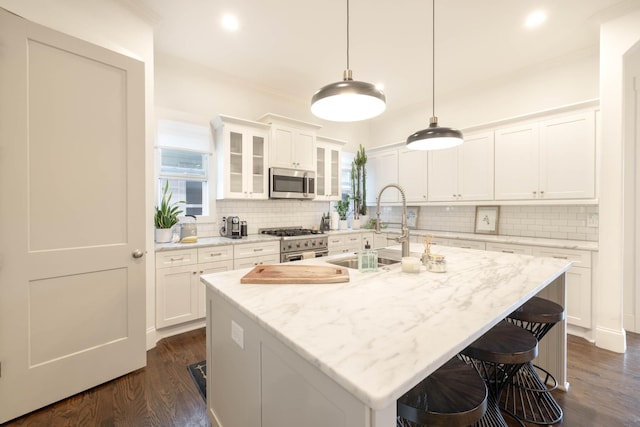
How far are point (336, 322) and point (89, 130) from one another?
2172mm

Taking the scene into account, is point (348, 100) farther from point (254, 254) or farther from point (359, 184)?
point (359, 184)

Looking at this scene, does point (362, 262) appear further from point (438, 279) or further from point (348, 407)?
point (348, 407)

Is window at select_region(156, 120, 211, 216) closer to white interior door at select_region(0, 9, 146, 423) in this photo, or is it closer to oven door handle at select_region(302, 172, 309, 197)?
white interior door at select_region(0, 9, 146, 423)

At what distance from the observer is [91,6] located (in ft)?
7.26

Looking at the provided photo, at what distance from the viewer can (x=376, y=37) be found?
9.57 ft

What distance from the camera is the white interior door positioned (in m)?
1.70

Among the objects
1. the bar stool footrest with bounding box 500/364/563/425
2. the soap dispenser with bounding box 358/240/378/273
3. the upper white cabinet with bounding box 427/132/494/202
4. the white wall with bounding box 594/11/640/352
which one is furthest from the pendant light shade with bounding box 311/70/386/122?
the upper white cabinet with bounding box 427/132/494/202

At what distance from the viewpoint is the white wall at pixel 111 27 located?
1986mm

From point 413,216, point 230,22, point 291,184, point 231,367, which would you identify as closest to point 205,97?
point 230,22

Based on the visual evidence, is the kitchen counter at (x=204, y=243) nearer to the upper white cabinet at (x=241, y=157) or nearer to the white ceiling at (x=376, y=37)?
the upper white cabinet at (x=241, y=157)

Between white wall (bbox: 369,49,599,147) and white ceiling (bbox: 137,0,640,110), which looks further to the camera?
white wall (bbox: 369,49,599,147)

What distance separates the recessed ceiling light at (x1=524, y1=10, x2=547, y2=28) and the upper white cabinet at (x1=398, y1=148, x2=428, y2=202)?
1.88 metres

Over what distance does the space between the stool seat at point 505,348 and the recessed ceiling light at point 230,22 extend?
Result: 10.2 feet

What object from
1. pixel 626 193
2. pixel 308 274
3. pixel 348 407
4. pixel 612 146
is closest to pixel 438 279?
pixel 308 274
